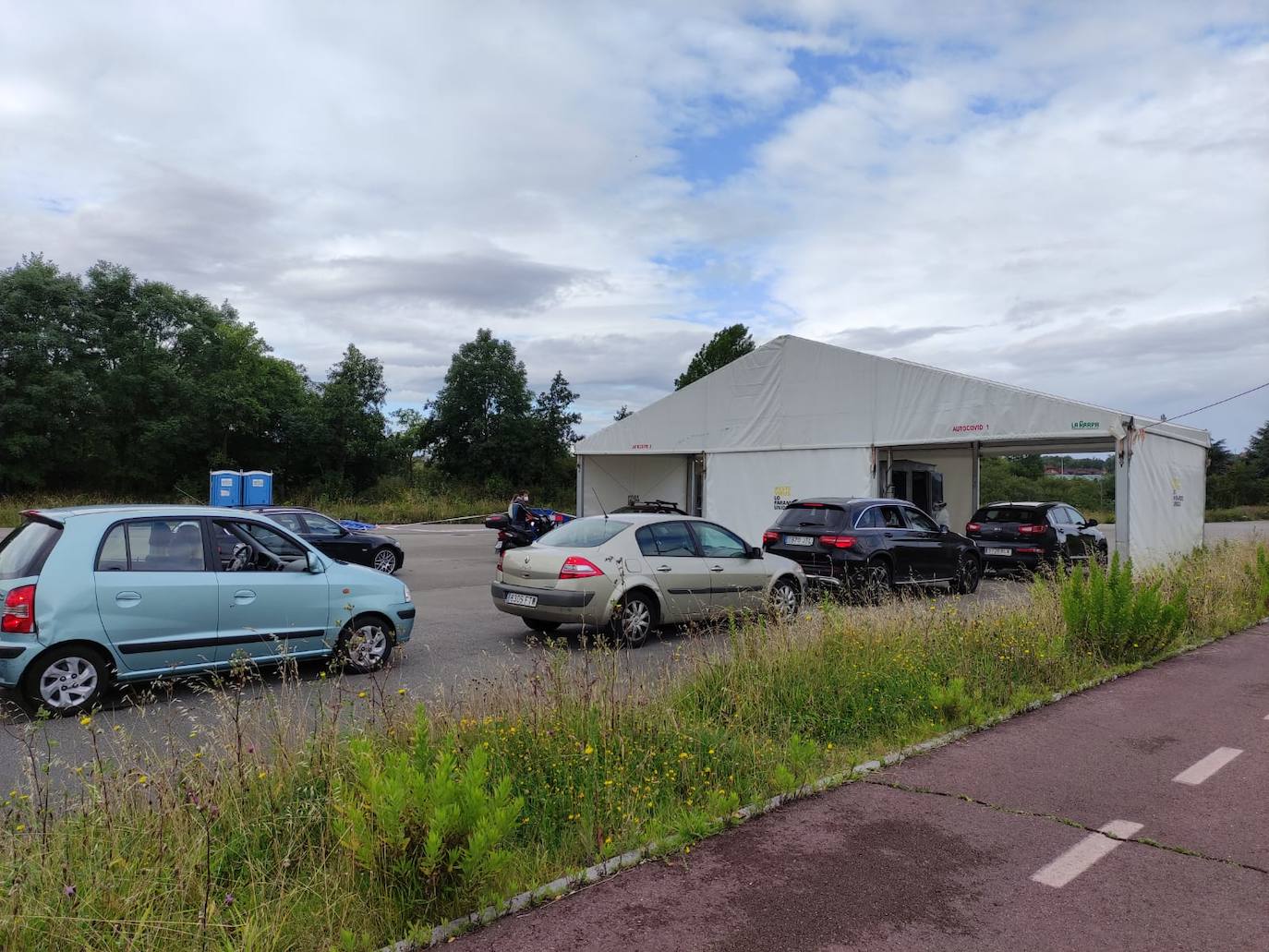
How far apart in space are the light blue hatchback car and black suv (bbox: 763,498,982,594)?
6.90 meters

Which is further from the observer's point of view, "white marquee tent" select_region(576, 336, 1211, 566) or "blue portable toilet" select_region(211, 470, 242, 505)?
"blue portable toilet" select_region(211, 470, 242, 505)

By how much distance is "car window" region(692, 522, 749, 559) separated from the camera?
1052cm

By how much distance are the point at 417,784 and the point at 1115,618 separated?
23.7 feet

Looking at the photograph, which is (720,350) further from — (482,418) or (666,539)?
(666,539)

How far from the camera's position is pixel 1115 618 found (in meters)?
8.20

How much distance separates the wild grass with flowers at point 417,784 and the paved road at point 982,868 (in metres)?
0.33

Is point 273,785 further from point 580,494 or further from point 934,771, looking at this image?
point 580,494

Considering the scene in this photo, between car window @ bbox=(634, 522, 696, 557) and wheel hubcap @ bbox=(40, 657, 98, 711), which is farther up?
car window @ bbox=(634, 522, 696, 557)

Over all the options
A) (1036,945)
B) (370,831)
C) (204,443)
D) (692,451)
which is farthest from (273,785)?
(204,443)

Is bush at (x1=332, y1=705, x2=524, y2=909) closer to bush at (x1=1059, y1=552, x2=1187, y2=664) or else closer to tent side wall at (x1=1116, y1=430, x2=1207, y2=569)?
bush at (x1=1059, y1=552, x2=1187, y2=664)

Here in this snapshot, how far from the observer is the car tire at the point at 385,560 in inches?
694

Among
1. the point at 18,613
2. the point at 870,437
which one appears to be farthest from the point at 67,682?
the point at 870,437

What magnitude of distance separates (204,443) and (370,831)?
44.4 metres

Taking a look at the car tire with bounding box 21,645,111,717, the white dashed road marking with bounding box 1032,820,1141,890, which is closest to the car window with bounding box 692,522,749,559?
the car tire with bounding box 21,645,111,717
